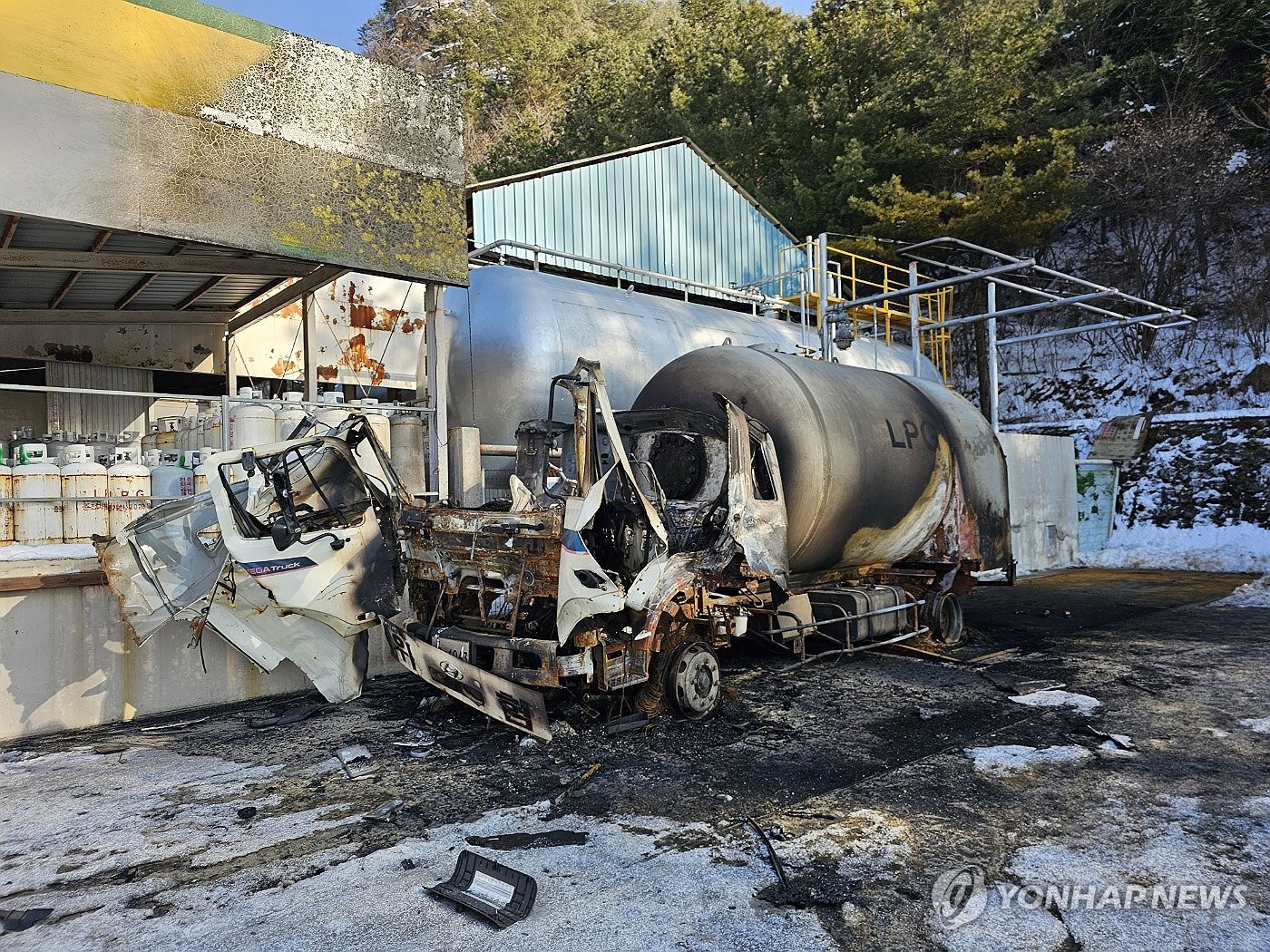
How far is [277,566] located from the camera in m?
6.21

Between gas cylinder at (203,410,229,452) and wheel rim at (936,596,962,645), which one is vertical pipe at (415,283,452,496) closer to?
gas cylinder at (203,410,229,452)

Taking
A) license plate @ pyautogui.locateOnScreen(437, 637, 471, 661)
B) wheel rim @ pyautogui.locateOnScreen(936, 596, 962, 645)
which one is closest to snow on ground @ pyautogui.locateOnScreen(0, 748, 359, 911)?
license plate @ pyautogui.locateOnScreen(437, 637, 471, 661)

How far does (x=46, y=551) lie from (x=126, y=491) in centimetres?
99

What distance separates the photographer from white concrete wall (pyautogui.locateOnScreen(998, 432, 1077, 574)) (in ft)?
54.4

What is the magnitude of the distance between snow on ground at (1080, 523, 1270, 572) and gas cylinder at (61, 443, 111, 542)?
17.9 meters

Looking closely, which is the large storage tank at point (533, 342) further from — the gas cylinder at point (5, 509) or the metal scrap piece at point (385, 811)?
the metal scrap piece at point (385, 811)

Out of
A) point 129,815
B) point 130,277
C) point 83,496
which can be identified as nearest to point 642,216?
point 130,277

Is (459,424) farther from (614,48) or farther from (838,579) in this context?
(614,48)

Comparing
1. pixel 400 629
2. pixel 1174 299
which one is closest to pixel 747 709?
pixel 400 629

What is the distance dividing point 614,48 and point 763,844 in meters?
35.2

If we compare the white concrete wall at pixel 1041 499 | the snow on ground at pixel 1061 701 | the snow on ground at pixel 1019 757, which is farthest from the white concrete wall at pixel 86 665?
the white concrete wall at pixel 1041 499

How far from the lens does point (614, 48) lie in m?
33.8

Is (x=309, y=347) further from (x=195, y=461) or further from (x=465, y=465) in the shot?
(x=465, y=465)

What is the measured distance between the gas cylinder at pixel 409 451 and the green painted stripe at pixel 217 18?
390cm
